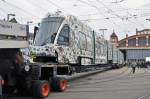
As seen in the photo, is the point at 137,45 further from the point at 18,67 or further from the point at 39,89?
the point at 18,67

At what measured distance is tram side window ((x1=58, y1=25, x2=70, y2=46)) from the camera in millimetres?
28531

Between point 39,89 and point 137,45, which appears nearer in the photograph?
point 39,89

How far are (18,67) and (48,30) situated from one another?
8860mm

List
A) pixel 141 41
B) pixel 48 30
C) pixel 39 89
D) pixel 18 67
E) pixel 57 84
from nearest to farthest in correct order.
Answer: pixel 18 67, pixel 39 89, pixel 57 84, pixel 48 30, pixel 141 41

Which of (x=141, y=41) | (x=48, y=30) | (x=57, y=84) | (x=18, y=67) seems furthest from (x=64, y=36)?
(x=141, y=41)

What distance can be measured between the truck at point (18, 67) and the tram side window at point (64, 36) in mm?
5909

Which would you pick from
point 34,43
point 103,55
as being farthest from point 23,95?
point 103,55

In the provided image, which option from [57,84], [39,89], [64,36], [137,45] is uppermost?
[137,45]

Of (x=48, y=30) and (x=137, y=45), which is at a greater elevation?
(x=137, y=45)

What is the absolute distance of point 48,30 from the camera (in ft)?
94.4

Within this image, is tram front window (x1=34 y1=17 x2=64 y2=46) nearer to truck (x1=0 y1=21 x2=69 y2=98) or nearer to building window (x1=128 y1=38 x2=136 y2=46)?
truck (x1=0 y1=21 x2=69 y2=98)

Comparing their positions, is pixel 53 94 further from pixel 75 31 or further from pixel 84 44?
pixel 84 44

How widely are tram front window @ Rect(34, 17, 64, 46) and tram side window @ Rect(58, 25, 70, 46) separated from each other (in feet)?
1.39

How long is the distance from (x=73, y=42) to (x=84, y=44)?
457 cm
